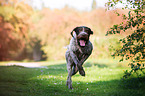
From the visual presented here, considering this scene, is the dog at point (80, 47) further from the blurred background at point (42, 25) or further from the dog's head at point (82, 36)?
the blurred background at point (42, 25)

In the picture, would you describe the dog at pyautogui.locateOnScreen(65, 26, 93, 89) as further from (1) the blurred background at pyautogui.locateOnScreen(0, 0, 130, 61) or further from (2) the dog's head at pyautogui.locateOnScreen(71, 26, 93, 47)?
(1) the blurred background at pyautogui.locateOnScreen(0, 0, 130, 61)

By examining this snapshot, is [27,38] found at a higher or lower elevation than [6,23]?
lower

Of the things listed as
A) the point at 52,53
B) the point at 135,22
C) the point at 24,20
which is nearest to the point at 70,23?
the point at 52,53

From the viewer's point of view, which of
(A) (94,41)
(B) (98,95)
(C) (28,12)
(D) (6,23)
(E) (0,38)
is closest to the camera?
(B) (98,95)

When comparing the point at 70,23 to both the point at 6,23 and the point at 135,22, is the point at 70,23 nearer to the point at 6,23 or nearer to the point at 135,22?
the point at 6,23

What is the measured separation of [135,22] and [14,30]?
3411 cm

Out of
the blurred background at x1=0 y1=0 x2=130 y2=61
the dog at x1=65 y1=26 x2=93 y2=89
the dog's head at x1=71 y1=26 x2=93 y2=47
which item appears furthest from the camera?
the blurred background at x1=0 y1=0 x2=130 y2=61

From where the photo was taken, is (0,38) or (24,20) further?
(24,20)

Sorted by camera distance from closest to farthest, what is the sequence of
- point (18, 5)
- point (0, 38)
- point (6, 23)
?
point (0, 38) < point (6, 23) < point (18, 5)

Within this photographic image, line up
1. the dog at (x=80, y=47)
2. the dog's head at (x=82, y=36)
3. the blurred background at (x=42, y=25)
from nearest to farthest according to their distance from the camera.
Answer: the dog's head at (x=82, y=36) < the dog at (x=80, y=47) < the blurred background at (x=42, y=25)

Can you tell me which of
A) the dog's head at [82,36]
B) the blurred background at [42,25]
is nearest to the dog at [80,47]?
the dog's head at [82,36]

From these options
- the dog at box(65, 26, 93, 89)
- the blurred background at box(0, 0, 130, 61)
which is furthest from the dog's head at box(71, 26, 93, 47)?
the blurred background at box(0, 0, 130, 61)

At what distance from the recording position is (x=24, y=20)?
39.6 m

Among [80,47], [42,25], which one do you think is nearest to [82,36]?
[80,47]
